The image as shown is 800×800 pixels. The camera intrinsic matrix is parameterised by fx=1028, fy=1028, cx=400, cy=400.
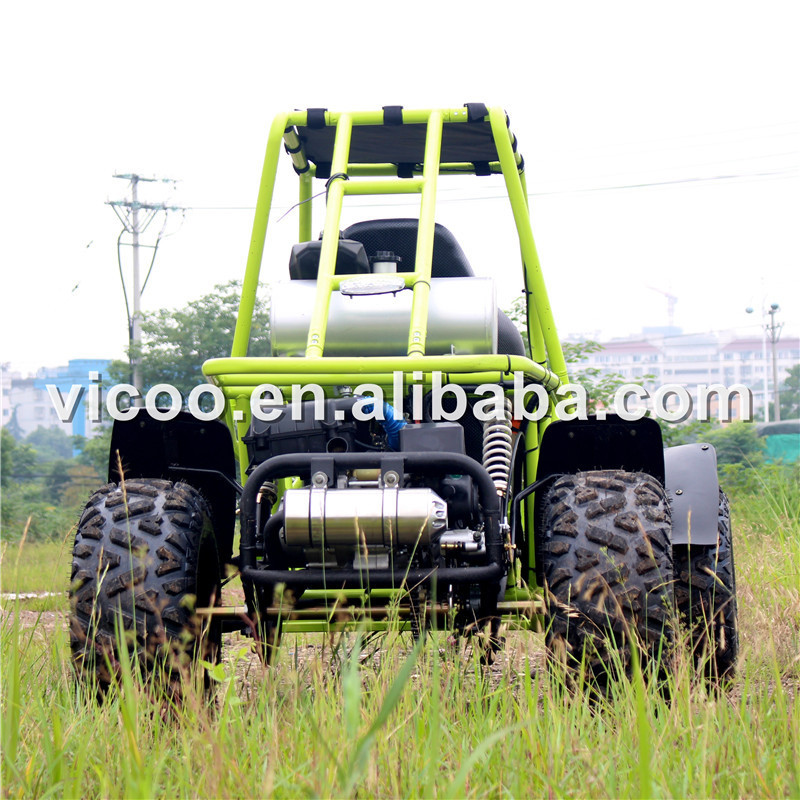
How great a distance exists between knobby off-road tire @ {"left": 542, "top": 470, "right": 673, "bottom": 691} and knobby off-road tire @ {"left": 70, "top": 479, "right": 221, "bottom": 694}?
1.09 m

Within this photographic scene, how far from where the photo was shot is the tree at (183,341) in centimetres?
2820

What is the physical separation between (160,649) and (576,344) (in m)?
9.23

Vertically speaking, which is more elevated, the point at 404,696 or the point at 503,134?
the point at 503,134

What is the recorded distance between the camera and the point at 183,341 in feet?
98.3

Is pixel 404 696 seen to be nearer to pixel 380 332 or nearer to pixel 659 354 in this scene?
pixel 380 332

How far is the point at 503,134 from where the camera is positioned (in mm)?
4211

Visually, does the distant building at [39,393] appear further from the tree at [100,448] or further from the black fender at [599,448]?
the black fender at [599,448]

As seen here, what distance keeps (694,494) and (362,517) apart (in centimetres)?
134

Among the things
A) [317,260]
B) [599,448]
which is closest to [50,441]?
[317,260]

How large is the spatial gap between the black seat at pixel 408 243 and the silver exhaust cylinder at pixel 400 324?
868mm

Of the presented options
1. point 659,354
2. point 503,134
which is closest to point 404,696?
point 503,134

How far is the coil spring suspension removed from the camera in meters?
3.58

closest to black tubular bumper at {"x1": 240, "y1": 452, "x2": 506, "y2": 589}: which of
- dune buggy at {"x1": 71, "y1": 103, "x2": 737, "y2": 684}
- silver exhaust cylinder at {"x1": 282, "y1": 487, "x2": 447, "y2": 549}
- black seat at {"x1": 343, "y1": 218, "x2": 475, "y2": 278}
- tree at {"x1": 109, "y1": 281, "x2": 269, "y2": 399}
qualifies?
dune buggy at {"x1": 71, "y1": 103, "x2": 737, "y2": 684}

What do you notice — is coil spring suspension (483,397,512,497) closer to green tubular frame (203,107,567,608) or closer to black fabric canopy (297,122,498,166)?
green tubular frame (203,107,567,608)
